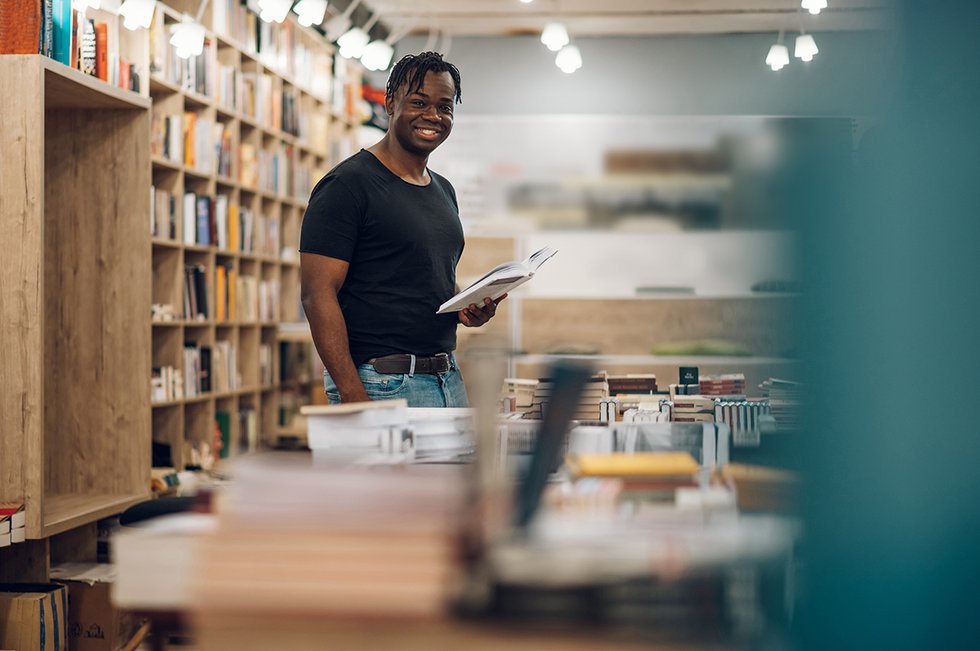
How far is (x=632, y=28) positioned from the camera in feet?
25.8

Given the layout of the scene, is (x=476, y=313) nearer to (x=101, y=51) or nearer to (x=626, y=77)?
(x=101, y=51)

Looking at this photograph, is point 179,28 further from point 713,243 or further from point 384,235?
point 713,243

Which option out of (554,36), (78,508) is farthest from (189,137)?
(78,508)

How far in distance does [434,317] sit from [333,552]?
163 centimetres

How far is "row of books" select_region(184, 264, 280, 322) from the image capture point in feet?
18.6

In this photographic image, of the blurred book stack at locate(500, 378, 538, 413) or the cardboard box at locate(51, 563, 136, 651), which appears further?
the cardboard box at locate(51, 563, 136, 651)

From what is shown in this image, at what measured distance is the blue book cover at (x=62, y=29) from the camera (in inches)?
139

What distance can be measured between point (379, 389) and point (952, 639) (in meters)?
1.70

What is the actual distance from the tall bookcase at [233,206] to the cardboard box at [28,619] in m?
1.80

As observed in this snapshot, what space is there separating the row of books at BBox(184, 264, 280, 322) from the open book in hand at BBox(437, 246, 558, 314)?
3.33 metres

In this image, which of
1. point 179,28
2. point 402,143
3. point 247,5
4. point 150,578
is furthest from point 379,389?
point 247,5

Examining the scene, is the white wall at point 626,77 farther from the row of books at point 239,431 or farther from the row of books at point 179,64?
the row of books at point 239,431

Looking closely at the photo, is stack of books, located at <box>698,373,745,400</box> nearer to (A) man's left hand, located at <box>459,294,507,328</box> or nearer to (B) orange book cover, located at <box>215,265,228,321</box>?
(A) man's left hand, located at <box>459,294,507,328</box>

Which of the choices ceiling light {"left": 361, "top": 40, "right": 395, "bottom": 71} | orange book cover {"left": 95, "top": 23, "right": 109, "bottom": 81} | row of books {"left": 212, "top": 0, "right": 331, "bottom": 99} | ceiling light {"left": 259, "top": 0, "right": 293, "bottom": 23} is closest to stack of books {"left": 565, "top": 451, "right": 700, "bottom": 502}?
orange book cover {"left": 95, "top": 23, "right": 109, "bottom": 81}
